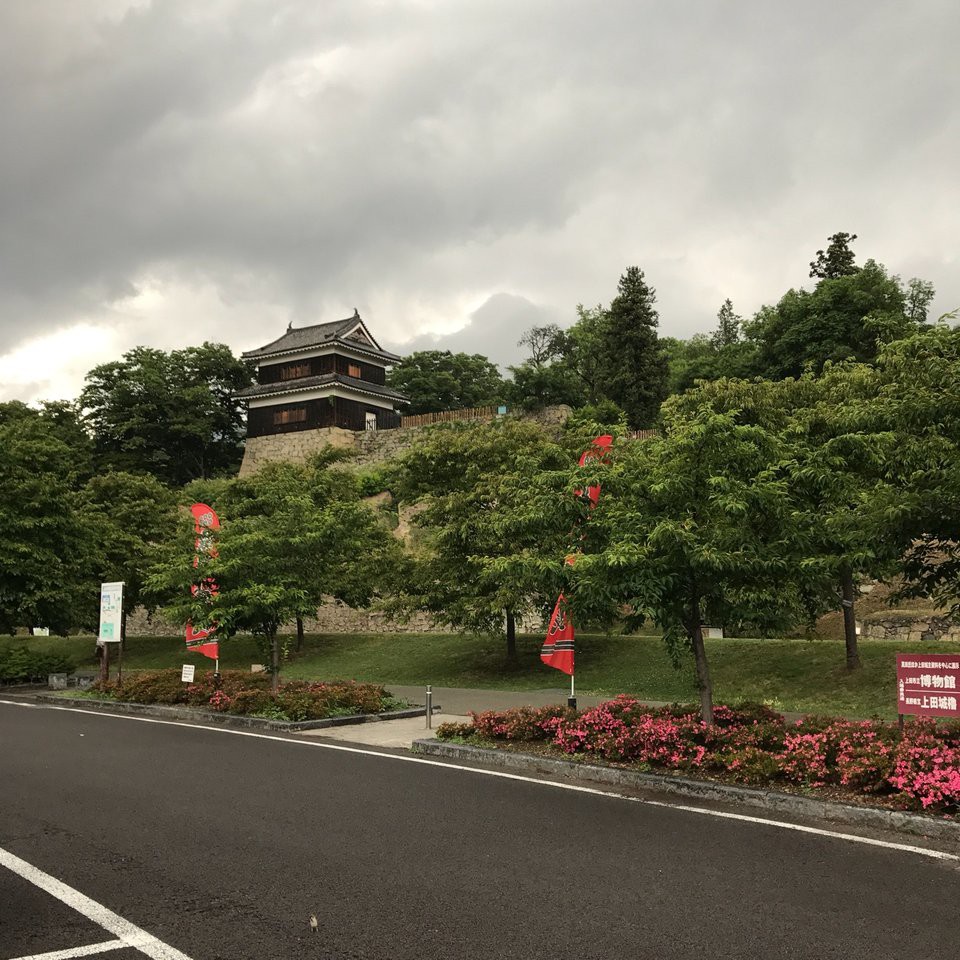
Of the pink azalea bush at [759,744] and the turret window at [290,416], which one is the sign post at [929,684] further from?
the turret window at [290,416]

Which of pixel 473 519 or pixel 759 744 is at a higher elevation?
pixel 473 519

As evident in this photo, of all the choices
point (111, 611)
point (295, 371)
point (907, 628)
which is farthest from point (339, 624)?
point (907, 628)

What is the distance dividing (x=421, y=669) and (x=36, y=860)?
72.9 feet

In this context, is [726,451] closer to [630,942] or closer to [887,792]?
[887,792]

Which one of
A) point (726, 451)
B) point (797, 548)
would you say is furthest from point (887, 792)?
point (726, 451)

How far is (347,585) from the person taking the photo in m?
32.0

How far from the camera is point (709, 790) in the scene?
359 inches

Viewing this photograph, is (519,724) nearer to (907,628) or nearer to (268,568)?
(268,568)

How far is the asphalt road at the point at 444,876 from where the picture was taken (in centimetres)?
510

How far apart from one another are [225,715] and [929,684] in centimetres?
1269

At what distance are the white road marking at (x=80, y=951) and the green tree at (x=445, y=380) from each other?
209ft

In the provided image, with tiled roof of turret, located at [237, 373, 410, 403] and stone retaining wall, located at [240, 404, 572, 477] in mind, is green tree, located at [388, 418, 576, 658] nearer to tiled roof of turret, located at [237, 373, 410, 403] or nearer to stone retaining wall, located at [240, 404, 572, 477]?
stone retaining wall, located at [240, 404, 572, 477]

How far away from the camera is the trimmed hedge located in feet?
89.2

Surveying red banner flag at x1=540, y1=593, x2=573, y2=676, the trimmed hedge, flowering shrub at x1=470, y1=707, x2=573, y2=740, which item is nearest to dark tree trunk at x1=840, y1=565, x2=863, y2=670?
red banner flag at x1=540, y1=593, x2=573, y2=676
